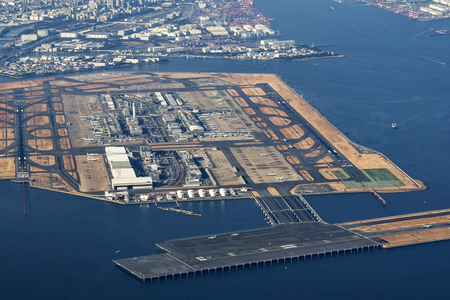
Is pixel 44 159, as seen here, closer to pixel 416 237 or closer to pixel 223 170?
pixel 223 170

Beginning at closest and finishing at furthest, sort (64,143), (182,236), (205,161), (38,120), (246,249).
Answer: (246,249), (182,236), (205,161), (64,143), (38,120)

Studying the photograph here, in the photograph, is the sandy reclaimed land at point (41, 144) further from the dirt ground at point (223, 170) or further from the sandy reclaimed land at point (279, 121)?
the sandy reclaimed land at point (279, 121)

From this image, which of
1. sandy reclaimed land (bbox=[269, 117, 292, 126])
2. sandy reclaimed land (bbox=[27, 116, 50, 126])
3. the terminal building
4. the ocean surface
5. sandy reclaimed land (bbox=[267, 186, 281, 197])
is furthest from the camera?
sandy reclaimed land (bbox=[269, 117, 292, 126])

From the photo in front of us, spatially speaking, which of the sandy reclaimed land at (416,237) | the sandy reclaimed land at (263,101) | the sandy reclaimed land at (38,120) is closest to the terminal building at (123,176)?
the sandy reclaimed land at (38,120)

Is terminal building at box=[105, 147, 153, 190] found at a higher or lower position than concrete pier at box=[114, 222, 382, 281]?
higher

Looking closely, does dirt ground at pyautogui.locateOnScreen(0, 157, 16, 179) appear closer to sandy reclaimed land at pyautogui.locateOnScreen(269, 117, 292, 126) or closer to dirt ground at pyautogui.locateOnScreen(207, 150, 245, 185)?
dirt ground at pyautogui.locateOnScreen(207, 150, 245, 185)

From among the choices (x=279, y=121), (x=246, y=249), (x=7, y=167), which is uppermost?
(x=279, y=121)

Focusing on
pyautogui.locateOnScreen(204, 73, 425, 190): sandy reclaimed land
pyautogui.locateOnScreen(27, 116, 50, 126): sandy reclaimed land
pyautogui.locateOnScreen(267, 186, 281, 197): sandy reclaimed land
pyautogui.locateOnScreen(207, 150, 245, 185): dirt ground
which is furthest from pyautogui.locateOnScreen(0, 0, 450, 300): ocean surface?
pyautogui.locateOnScreen(27, 116, 50, 126): sandy reclaimed land

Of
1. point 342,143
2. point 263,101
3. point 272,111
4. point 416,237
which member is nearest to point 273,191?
point 416,237
